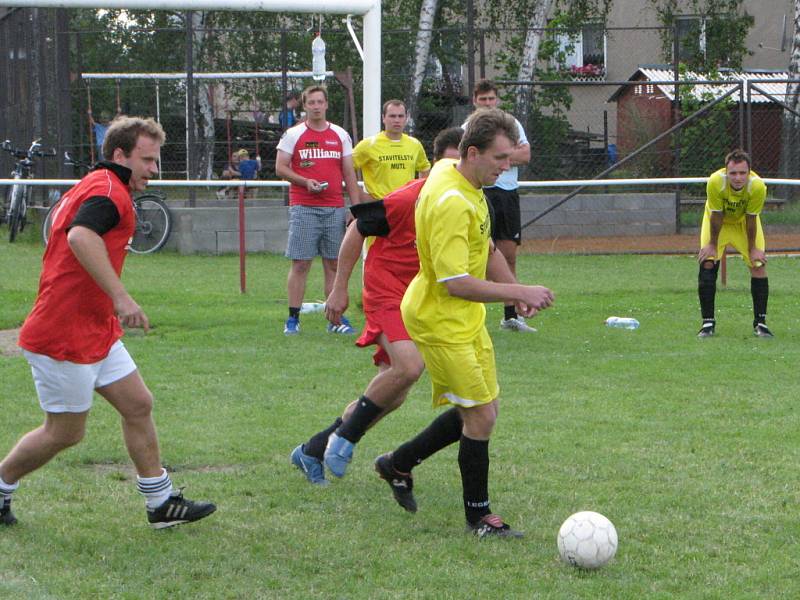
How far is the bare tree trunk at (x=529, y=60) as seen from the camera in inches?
754

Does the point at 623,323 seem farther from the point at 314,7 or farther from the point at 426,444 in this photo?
the point at 426,444

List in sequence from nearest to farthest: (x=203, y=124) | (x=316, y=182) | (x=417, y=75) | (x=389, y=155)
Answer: (x=389, y=155) < (x=316, y=182) < (x=417, y=75) < (x=203, y=124)

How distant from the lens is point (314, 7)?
1023cm

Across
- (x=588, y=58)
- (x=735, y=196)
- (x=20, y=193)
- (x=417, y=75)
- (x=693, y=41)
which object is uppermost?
(x=588, y=58)

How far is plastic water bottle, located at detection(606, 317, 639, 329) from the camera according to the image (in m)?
10.4

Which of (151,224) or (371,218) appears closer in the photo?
(371,218)

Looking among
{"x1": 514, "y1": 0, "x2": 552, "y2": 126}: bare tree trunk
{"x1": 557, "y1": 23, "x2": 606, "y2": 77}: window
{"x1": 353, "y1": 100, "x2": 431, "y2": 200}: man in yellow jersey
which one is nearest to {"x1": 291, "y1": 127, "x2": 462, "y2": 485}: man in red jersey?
{"x1": 353, "y1": 100, "x2": 431, "y2": 200}: man in yellow jersey

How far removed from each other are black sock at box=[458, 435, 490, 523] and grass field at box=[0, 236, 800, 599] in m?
0.13

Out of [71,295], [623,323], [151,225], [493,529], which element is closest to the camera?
[71,295]

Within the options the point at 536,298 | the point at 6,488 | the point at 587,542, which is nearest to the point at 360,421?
the point at 536,298

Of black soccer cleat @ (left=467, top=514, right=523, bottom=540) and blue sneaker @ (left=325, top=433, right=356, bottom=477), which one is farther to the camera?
blue sneaker @ (left=325, top=433, right=356, bottom=477)

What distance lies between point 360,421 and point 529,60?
58.8ft

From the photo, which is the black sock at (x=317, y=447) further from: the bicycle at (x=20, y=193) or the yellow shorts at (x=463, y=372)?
the bicycle at (x=20, y=193)

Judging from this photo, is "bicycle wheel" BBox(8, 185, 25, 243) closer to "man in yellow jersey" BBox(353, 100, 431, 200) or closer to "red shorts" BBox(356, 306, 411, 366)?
"man in yellow jersey" BBox(353, 100, 431, 200)
